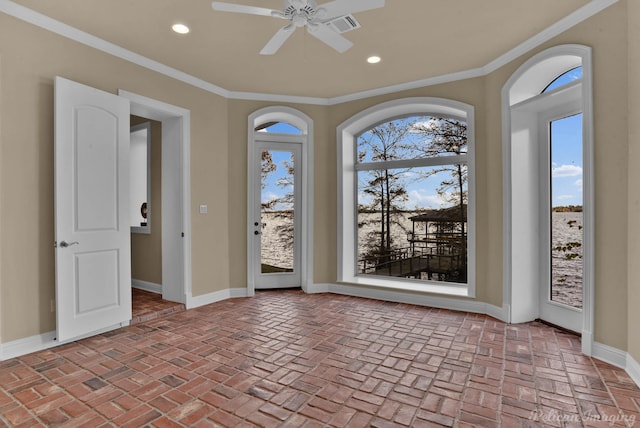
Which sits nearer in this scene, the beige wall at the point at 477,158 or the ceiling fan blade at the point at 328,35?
the ceiling fan blade at the point at 328,35

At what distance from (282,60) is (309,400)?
133 inches

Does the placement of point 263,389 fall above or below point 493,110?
below

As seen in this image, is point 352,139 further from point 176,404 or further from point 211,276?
point 176,404

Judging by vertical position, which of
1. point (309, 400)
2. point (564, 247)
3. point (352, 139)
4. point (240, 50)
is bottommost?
point (309, 400)

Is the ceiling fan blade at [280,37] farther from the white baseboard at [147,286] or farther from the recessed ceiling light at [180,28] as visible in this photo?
the white baseboard at [147,286]

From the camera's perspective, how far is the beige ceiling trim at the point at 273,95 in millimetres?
2877

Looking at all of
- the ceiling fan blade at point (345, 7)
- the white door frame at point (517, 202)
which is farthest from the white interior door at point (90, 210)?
the white door frame at point (517, 202)

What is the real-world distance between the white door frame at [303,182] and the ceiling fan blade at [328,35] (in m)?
2.49

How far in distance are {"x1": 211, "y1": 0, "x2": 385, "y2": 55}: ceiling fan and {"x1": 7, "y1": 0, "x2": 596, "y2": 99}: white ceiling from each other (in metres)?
0.41

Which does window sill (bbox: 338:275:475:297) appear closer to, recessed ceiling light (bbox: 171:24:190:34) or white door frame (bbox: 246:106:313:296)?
white door frame (bbox: 246:106:313:296)

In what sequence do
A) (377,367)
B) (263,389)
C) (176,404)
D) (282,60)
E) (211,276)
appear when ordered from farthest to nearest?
(211,276), (282,60), (377,367), (263,389), (176,404)

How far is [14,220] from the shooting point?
2893mm

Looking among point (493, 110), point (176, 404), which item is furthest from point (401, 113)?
point (176, 404)

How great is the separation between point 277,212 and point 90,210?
8.50 feet
